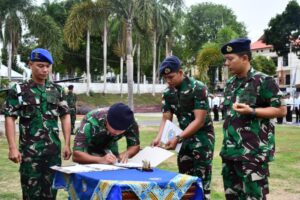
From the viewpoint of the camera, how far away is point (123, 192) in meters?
3.17

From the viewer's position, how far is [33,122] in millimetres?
4629

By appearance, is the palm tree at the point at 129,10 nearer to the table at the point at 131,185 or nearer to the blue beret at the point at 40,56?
the blue beret at the point at 40,56

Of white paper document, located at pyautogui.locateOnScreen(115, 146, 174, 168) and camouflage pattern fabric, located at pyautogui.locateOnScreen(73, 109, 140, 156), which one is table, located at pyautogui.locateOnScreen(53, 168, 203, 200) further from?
camouflage pattern fabric, located at pyautogui.locateOnScreen(73, 109, 140, 156)

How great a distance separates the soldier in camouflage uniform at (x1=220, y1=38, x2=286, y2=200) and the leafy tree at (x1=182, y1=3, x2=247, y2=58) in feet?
208

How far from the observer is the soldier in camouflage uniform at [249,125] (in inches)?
158

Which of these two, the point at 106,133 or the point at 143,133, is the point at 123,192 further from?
the point at 143,133

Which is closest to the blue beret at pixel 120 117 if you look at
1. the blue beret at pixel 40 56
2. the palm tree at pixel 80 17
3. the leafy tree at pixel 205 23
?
the blue beret at pixel 40 56

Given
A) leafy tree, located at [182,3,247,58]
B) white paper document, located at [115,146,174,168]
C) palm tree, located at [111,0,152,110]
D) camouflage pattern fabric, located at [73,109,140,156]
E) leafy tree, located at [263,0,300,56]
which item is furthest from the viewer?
leafy tree, located at [182,3,247,58]

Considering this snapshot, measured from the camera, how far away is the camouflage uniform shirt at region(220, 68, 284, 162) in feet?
13.2

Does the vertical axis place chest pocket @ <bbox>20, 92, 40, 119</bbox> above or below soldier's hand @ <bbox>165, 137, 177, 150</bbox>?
above

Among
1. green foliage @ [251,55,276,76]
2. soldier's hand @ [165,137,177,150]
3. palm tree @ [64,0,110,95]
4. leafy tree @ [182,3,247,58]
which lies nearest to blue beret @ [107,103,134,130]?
soldier's hand @ [165,137,177,150]

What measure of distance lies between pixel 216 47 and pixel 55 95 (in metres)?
31.6

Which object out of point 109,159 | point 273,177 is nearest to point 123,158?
point 109,159

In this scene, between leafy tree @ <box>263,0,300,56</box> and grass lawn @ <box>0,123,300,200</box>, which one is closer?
grass lawn @ <box>0,123,300,200</box>
